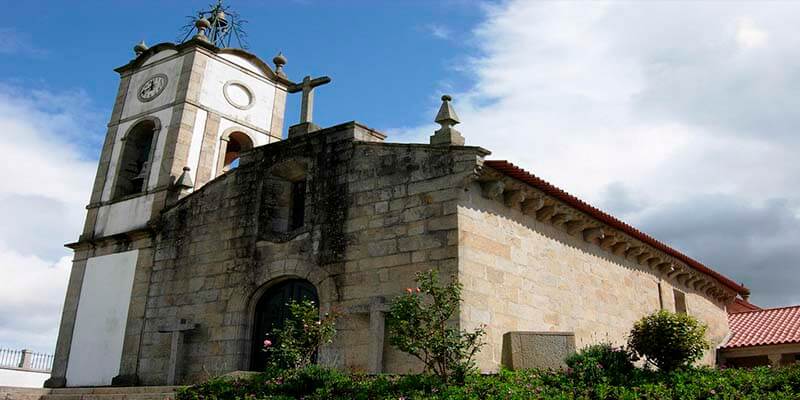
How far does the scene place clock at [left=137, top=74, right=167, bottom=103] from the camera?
19.3m

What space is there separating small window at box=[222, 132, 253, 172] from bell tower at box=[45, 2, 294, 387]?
30 mm

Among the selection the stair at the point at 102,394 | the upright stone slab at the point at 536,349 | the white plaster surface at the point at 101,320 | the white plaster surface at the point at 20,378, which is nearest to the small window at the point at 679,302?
the upright stone slab at the point at 536,349

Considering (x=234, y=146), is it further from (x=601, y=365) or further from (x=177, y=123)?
(x=601, y=365)

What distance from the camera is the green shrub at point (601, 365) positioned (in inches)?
404

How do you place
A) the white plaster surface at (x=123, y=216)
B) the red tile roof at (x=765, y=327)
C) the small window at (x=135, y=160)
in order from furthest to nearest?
the red tile roof at (x=765, y=327) < the small window at (x=135, y=160) < the white plaster surface at (x=123, y=216)

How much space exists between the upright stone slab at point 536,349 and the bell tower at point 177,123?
9.29 m

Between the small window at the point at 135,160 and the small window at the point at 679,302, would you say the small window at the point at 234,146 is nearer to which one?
the small window at the point at 135,160

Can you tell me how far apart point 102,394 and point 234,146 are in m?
9.31

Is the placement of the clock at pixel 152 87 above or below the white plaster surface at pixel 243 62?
below

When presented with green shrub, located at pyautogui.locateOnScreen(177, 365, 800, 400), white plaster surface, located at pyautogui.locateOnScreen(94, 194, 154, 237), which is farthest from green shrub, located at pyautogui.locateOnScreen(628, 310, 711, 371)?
white plaster surface, located at pyautogui.locateOnScreen(94, 194, 154, 237)

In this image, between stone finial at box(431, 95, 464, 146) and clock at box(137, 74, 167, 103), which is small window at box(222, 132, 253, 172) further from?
stone finial at box(431, 95, 464, 146)

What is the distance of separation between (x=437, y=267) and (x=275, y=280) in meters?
3.99

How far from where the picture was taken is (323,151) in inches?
572

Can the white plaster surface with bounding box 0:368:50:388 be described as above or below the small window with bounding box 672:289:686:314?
below
